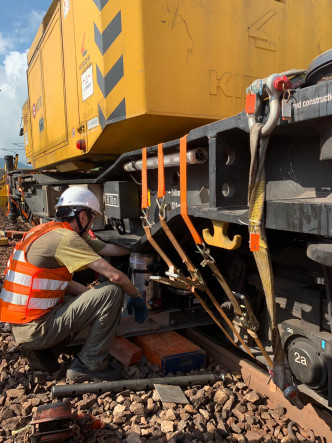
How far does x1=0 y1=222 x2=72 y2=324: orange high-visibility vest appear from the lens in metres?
2.70

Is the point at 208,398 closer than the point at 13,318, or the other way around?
the point at 208,398

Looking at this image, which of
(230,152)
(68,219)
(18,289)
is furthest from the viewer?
(68,219)

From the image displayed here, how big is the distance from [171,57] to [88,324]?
2.05 meters

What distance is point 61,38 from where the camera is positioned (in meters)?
3.96

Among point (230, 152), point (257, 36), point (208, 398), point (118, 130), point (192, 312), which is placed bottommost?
point (208, 398)

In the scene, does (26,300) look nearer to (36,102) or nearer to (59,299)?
(59,299)

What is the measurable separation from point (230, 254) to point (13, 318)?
5.56 ft

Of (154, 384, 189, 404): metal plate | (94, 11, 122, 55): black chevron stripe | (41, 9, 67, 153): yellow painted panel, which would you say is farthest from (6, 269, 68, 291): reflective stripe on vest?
(41, 9, 67, 153): yellow painted panel

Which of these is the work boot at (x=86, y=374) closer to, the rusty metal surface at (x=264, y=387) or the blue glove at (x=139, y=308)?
the blue glove at (x=139, y=308)

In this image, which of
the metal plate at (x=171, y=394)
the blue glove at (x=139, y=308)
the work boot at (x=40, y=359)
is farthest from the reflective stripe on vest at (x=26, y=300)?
the metal plate at (x=171, y=394)

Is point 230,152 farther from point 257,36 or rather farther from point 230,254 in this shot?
point 257,36

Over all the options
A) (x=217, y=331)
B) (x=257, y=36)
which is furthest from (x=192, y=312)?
(x=257, y=36)

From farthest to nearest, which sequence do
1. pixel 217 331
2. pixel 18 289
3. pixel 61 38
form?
pixel 61 38, pixel 217 331, pixel 18 289

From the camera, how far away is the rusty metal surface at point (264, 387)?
6.90ft
